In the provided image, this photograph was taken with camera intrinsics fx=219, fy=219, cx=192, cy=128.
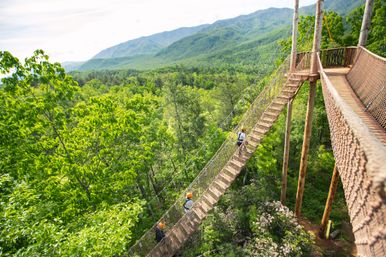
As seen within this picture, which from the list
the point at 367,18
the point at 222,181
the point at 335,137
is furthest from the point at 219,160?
the point at 367,18

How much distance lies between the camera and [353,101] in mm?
6043

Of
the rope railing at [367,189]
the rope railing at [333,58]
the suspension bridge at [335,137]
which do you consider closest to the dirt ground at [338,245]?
the suspension bridge at [335,137]

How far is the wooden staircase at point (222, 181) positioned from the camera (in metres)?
9.43

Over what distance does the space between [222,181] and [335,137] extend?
6254 millimetres

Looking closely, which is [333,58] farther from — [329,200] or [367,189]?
[367,189]

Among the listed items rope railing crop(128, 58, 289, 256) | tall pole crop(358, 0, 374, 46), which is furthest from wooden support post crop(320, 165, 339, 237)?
tall pole crop(358, 0, 374, 46)

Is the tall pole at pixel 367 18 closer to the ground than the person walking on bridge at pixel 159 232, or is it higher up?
higher up

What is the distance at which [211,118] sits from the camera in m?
21.7

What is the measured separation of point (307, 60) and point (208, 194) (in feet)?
24.2

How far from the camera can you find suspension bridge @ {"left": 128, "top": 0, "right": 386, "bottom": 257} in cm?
202

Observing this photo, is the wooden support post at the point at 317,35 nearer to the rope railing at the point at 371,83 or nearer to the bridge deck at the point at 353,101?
the bridge deck at the point at 353,101

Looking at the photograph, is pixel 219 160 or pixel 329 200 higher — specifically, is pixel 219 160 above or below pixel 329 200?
above

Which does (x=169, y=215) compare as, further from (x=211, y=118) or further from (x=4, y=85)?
(x=211, y=118)

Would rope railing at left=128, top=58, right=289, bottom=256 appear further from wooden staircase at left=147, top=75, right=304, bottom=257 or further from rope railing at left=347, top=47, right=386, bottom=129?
rope railing at left=347, top=47, right=386, bottom=129
